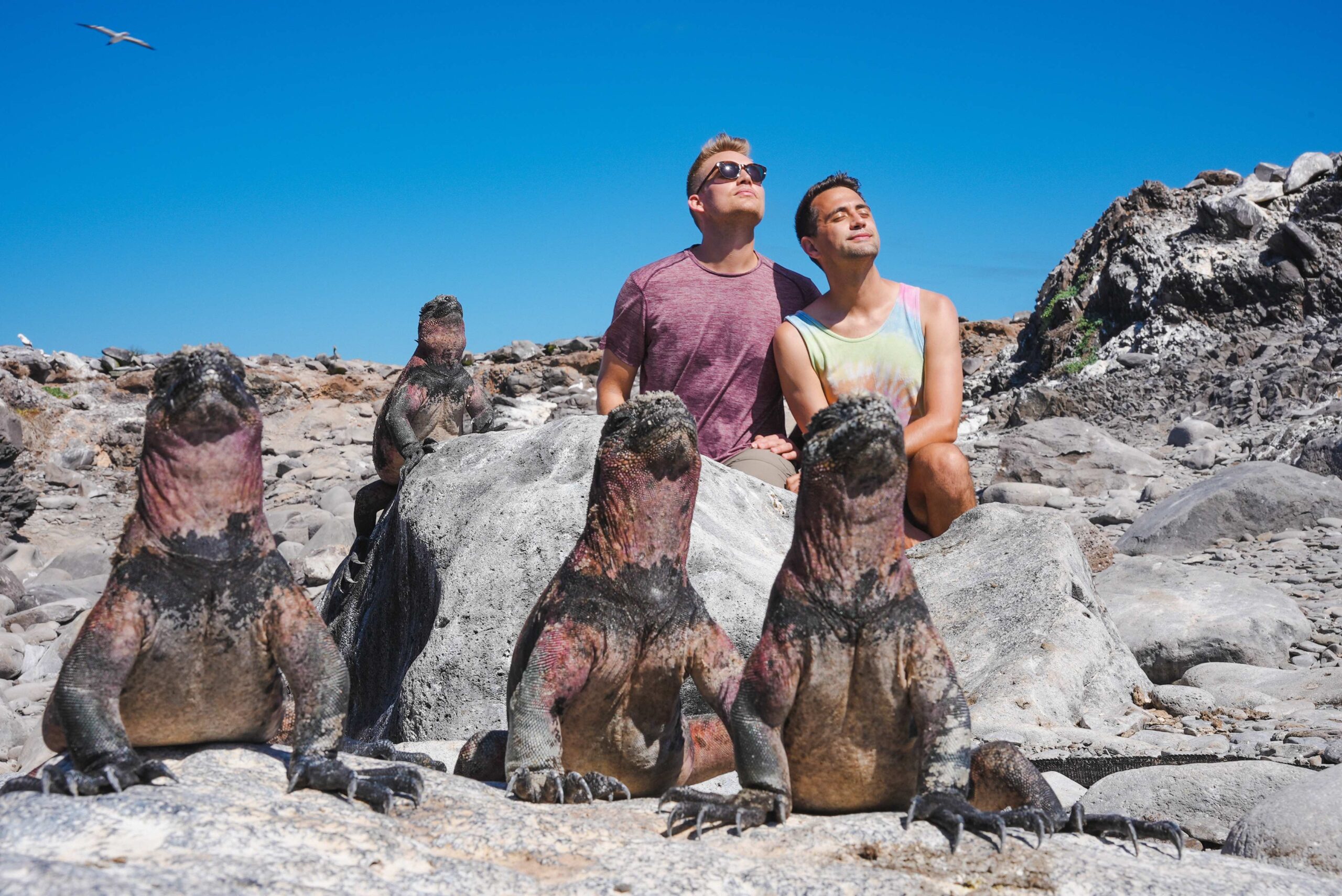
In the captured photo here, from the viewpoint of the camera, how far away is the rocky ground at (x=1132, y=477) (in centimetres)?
562

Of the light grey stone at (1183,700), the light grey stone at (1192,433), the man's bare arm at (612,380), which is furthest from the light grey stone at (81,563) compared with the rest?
the light grey stone at (1192,433)

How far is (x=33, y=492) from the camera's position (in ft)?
46.7

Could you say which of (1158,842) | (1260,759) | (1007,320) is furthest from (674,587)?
(1007,320)

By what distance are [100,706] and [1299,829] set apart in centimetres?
342

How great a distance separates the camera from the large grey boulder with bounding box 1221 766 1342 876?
3666mm

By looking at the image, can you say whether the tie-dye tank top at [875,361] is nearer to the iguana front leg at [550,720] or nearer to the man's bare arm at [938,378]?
the man's bare arm at [938,378]

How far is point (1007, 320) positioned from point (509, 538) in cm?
1868

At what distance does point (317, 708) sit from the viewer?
136 inches

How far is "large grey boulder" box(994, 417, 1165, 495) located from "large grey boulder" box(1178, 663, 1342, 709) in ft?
17.0

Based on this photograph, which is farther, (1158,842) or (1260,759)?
(1260,759)

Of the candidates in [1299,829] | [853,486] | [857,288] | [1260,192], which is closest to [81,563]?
[857,288]

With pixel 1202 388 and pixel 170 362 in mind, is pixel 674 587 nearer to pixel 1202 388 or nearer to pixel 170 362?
pixel 170 362

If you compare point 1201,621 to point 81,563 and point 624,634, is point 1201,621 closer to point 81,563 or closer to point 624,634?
point 624,634

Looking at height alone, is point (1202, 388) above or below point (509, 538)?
above
